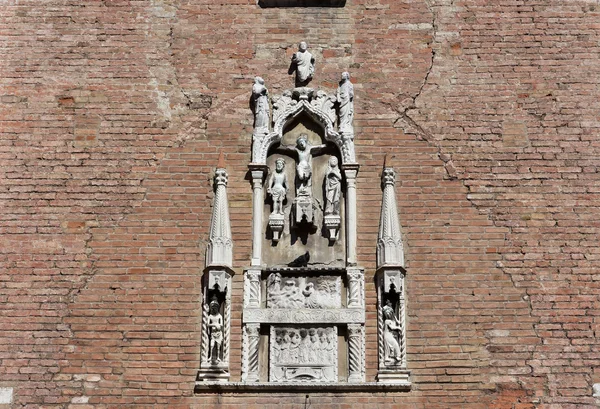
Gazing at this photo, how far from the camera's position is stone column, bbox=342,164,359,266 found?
9.77 meters

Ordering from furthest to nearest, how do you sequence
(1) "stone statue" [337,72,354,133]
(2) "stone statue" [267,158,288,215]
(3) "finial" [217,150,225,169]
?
(1) "stone statue" [337,72,354,133] → (3) "finial" [217,150,225,169] → (2) "stone statue" [267,158,288,215]

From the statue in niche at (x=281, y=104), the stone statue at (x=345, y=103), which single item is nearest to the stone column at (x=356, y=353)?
the stone statue at (x=345, y=103)

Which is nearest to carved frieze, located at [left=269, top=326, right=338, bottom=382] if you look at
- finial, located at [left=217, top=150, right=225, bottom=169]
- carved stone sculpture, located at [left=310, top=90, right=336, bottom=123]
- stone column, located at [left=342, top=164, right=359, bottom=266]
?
stone column, located at [left=342, top=164, right=359, bottom=266]

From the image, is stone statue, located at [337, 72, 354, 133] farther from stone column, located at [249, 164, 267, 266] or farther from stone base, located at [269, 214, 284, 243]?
stone base, located at [269, 214, 284, 243]

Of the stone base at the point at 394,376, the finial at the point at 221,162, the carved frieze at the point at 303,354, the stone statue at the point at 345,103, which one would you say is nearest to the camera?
the stone base at the point at 394,376

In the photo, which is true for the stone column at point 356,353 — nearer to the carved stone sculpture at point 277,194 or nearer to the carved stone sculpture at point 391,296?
the carved stone sculpture at point 391,296

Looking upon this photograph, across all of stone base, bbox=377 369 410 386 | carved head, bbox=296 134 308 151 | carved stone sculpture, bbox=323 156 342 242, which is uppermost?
carved head, bbox=296 134 308 151

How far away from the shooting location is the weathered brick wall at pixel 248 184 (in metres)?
9.36

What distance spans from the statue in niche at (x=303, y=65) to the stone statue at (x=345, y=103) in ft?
1.22

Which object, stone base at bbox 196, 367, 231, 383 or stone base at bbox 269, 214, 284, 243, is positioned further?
stone base at bbox 269, 214, 284, 243

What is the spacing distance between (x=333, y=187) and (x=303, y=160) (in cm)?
46

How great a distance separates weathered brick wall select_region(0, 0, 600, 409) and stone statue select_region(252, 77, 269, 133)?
15cm

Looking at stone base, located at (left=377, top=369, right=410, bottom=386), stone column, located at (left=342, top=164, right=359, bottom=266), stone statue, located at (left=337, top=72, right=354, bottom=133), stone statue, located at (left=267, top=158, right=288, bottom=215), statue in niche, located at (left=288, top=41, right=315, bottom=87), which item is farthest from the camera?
statue in niche, located at (left=288, top=41, right=315, bottom=87)

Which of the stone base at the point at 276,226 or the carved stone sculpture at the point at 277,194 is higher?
the carved stone sculpture at the point at 277,194
